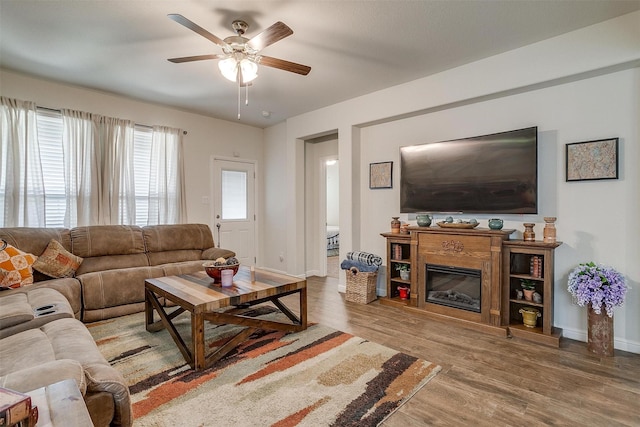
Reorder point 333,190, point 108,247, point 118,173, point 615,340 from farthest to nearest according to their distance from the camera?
point 333,190 → point 118,173 → point 108,247 → point 615,340

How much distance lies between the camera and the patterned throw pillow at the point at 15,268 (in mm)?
2803

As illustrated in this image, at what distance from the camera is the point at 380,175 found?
4.27 meters

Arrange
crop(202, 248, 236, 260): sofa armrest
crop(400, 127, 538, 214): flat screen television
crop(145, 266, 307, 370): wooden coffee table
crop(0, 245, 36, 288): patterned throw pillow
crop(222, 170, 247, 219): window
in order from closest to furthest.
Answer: crop(145, 266, 307, 370): wooden coffee table
crop(0, 245, 36, 288): patterned throw pillow
crop(400, 127, 538, 214): flat screen television
crop(202, 248, 236, 260): sofa armrest
crop(222, 170, 247, 219): window

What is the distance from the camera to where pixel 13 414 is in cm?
69

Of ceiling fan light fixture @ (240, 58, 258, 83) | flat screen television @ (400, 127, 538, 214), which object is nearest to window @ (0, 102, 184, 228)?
ceiling fan light fixture @ (240, 58, 258, 83)

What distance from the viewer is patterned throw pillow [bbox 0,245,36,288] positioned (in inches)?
110

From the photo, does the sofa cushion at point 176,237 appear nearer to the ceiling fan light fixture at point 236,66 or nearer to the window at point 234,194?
the window at point 234,194

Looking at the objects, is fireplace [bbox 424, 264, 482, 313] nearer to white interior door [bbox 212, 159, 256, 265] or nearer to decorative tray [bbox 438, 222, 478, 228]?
decorative tray [bbox 438, 222, 478, 228]

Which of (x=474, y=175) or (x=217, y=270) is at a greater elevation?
(x=474, y=175)

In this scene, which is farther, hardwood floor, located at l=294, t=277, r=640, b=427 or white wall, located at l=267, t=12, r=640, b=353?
white wall, located at l=267, t=12, r=640, b=353

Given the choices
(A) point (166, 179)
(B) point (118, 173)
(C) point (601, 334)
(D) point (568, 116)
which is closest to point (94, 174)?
(B) point (118, 173)

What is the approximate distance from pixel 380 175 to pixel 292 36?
2.12 m

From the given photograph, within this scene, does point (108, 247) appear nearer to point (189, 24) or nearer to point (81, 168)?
point (81, 168)

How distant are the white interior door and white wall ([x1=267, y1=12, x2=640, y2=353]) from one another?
9.45 feet
